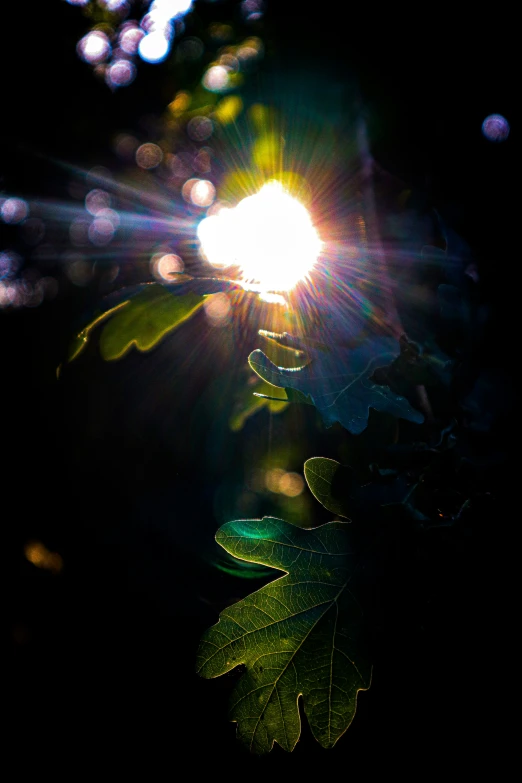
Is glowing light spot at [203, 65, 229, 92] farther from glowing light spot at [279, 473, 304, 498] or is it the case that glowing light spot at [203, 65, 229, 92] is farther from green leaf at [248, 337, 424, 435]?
glowing light spot at [279, 473, 304, 498]

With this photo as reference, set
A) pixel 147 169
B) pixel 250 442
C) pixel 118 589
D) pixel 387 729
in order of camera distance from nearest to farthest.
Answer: pixel 387 729
pixel 250 442
pixel 118 589
pixel 147 169

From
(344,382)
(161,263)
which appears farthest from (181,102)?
(344,382)

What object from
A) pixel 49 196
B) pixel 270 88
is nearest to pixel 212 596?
pixel 270 88

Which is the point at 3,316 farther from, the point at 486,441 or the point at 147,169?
the point at 486,441

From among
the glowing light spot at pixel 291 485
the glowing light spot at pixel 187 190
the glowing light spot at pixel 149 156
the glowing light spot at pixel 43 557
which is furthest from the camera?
the glowing light spot at pixel 187 190

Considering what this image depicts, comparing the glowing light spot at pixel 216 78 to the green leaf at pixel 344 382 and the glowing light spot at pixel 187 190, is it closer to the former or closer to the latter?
the green leaf at pixel 344 382

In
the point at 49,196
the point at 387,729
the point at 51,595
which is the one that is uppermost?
the point at 49,196

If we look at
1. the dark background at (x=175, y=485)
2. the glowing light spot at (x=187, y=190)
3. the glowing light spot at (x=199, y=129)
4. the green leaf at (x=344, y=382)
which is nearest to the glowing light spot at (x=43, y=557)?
the dark background at (x=175, y=485)
